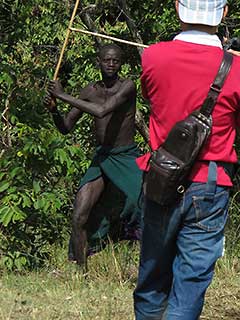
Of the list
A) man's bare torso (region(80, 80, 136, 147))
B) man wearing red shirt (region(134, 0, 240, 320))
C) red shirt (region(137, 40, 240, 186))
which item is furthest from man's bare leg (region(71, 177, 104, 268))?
red shirt (region(137, 40, 240, 186))

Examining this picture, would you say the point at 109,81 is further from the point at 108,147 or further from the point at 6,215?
the point at 6,215

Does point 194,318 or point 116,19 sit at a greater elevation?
point 116,19

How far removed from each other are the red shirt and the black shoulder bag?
0.04 meters

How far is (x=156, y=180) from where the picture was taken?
3350 millimetres

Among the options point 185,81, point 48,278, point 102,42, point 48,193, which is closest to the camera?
point 185,81

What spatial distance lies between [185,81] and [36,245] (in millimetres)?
3791

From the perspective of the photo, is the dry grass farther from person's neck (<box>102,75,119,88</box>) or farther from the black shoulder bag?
the black shoulder bag

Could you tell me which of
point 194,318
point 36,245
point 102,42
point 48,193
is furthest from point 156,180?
point 102,42

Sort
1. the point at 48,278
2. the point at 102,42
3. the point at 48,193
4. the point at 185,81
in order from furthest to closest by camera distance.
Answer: the point at 102,42 → the point at 48,193 → the point at 48,278 → the point at 185,81

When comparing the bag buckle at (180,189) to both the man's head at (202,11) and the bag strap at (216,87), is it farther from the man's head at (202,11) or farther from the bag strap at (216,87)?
the man's head at (202,11)

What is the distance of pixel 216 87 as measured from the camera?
128 inches

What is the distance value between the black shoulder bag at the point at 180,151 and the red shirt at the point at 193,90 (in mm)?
36

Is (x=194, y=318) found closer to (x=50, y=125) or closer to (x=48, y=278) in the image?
(x=48, y=278)

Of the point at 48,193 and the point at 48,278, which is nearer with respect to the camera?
the point at 48,278
